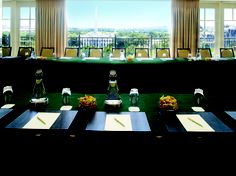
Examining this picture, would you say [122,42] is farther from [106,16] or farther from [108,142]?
[108,142]

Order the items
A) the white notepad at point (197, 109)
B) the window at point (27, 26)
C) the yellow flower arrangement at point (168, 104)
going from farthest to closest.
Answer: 1. the window at point (27, 26)
2. the white notepad at point (197, 109)
3. the yellow flower arrangement at point (168, 104)

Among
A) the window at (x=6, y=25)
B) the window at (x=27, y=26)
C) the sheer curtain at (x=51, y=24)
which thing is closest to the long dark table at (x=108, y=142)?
the sheer curtain at (x=51, y=24)

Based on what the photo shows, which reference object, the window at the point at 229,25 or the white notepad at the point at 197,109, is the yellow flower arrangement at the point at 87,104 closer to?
the white notepad at the point at 197,109

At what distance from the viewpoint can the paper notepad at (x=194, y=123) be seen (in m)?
1.39

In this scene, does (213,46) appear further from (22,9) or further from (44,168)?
(44,168)

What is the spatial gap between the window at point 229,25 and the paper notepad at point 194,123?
721 cm

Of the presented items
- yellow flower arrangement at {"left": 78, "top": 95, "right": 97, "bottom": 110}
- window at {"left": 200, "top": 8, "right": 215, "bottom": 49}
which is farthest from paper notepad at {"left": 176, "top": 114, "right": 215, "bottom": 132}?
window at {"left": 200, "top": 8, "right": 215, "bottom": 49}

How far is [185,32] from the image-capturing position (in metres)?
7.87

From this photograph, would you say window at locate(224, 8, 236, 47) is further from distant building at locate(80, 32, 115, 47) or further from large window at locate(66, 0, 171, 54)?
distant building at locate(80, 32, 115, 47)

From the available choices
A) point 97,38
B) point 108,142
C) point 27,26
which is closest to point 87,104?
point 108,142

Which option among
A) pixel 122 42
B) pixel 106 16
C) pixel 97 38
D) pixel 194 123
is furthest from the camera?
pixel 122 42

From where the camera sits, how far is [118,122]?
59.0 inches

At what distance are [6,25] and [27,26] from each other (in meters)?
0.57

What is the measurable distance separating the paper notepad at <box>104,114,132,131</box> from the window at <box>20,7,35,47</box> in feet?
23.3
